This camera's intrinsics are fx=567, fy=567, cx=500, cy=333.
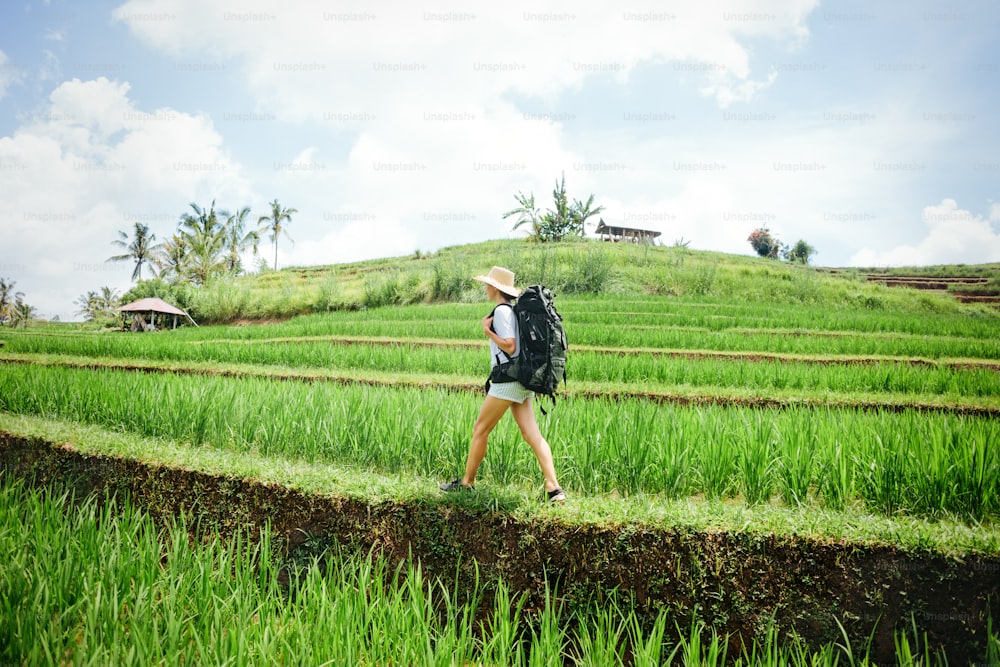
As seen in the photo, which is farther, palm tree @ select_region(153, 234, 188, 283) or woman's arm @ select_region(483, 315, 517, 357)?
palm tree @ select_region(153, 234, 188, 283)

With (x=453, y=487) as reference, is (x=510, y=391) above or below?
above

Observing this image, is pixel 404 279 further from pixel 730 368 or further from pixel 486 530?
pixel 486 530

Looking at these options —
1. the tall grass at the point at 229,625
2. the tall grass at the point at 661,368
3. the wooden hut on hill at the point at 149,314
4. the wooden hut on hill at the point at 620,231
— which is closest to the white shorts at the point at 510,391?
the tall grass at the point at 229,625

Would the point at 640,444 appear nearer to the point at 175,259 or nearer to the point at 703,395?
the point at 703,395

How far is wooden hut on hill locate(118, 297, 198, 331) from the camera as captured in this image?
51.3ft

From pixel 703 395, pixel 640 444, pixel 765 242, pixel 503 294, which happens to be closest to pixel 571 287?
pixel 703 395

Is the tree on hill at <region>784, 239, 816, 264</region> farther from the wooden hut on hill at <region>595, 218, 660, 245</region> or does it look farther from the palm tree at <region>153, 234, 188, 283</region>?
the palm tree at <region>153, 234, 188, 283</region>

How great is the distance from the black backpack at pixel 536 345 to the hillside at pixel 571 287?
12.2 meters

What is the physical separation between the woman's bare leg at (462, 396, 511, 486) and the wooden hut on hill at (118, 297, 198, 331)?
15.6 meters

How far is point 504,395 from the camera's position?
263 centimetres

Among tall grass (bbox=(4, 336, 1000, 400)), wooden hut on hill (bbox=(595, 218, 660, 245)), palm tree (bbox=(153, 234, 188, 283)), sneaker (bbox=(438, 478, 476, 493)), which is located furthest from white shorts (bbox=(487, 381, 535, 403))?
wooden hut on hill (bbox=(595, 218, 660, 245))

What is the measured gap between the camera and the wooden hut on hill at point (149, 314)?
51.3 ft

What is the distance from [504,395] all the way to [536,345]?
28 cm

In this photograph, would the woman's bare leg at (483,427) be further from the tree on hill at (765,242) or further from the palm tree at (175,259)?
the tree on hill at (765,242)
